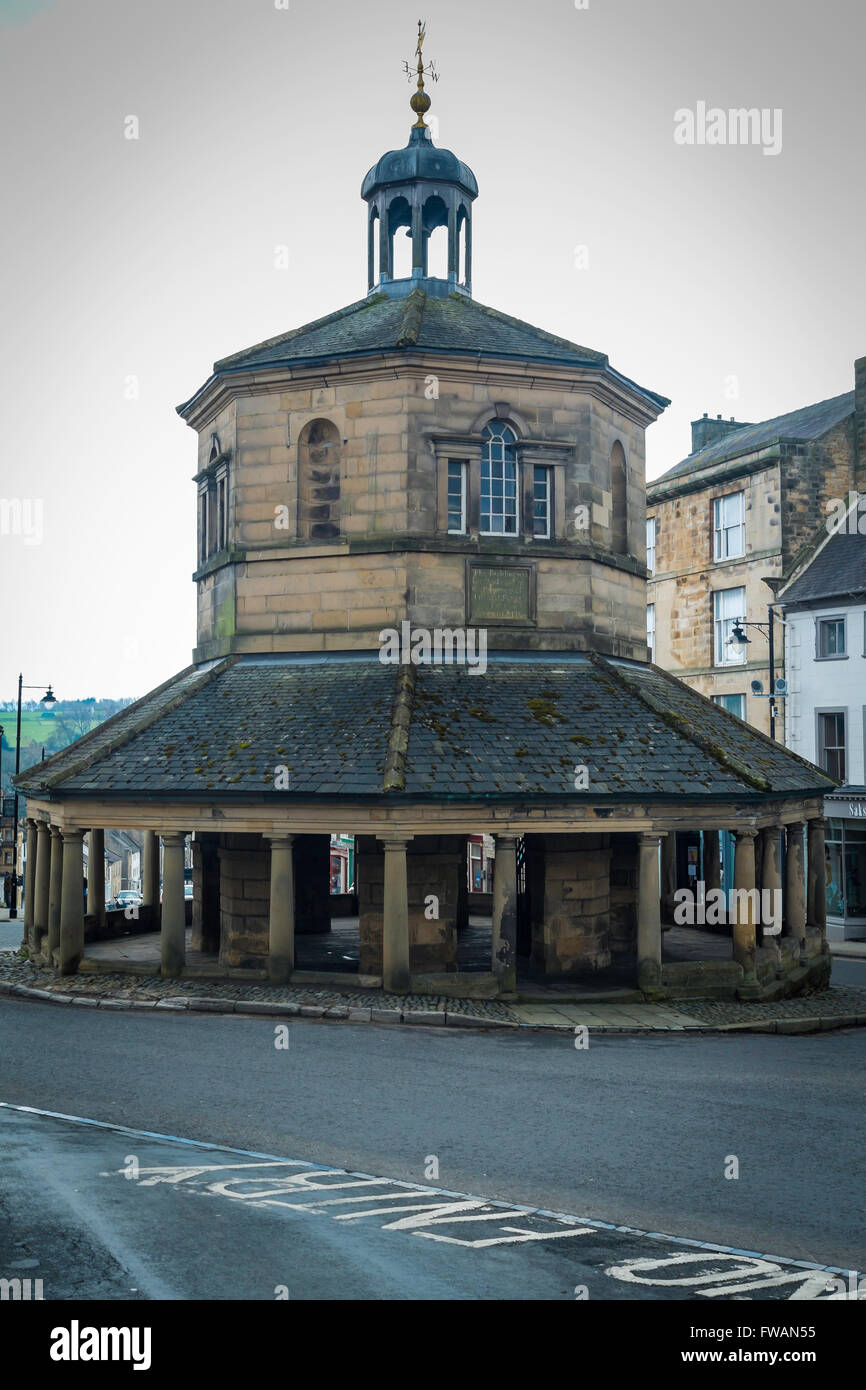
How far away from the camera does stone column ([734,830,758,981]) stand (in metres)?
20.1

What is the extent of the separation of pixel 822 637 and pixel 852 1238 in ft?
92.3

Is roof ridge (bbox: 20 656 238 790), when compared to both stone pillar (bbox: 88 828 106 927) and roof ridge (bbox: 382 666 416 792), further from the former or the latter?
roof ridge (bbox: 382 666 416 792)

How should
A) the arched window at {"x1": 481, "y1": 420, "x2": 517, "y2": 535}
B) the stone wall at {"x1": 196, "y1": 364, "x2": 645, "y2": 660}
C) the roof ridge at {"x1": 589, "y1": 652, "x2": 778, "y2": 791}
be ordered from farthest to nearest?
the arched window at {"x1": 481, "y1": 420, "x2": 517, "y2": 535}
the stone wall at {"x1": 196, "y1": 364, "x2": 645, "y2": 660}
the roof ridge at {"x1": 589, "y1": 652, "x2": 778, "y2": 791}

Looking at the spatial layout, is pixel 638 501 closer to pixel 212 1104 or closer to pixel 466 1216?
pixel 212 1104

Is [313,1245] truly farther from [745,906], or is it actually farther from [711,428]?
[711,428]

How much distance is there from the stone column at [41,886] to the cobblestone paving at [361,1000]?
2059mm

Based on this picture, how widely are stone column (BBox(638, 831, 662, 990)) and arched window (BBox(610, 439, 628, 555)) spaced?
7.60 m

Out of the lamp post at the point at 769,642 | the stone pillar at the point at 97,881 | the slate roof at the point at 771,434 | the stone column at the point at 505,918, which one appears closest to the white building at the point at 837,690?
the lamp post at the point at 769,642

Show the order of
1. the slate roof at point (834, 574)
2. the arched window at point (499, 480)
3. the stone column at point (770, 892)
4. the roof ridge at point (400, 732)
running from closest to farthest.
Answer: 1. the roof ridge at point (400, 732)
2. the stone column at point (770, 892)
3. the arched window at point (499, 480)
4. the slate roof at point (834, 574)

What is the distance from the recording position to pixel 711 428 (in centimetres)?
4847

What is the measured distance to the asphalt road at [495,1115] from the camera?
9.45 meters

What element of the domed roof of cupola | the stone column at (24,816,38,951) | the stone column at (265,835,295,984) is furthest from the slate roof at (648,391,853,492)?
the stone column at (24,816,38,951)

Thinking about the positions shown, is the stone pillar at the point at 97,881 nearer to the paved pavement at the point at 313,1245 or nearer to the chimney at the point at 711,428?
the paved pavement at the point at 313,1245
